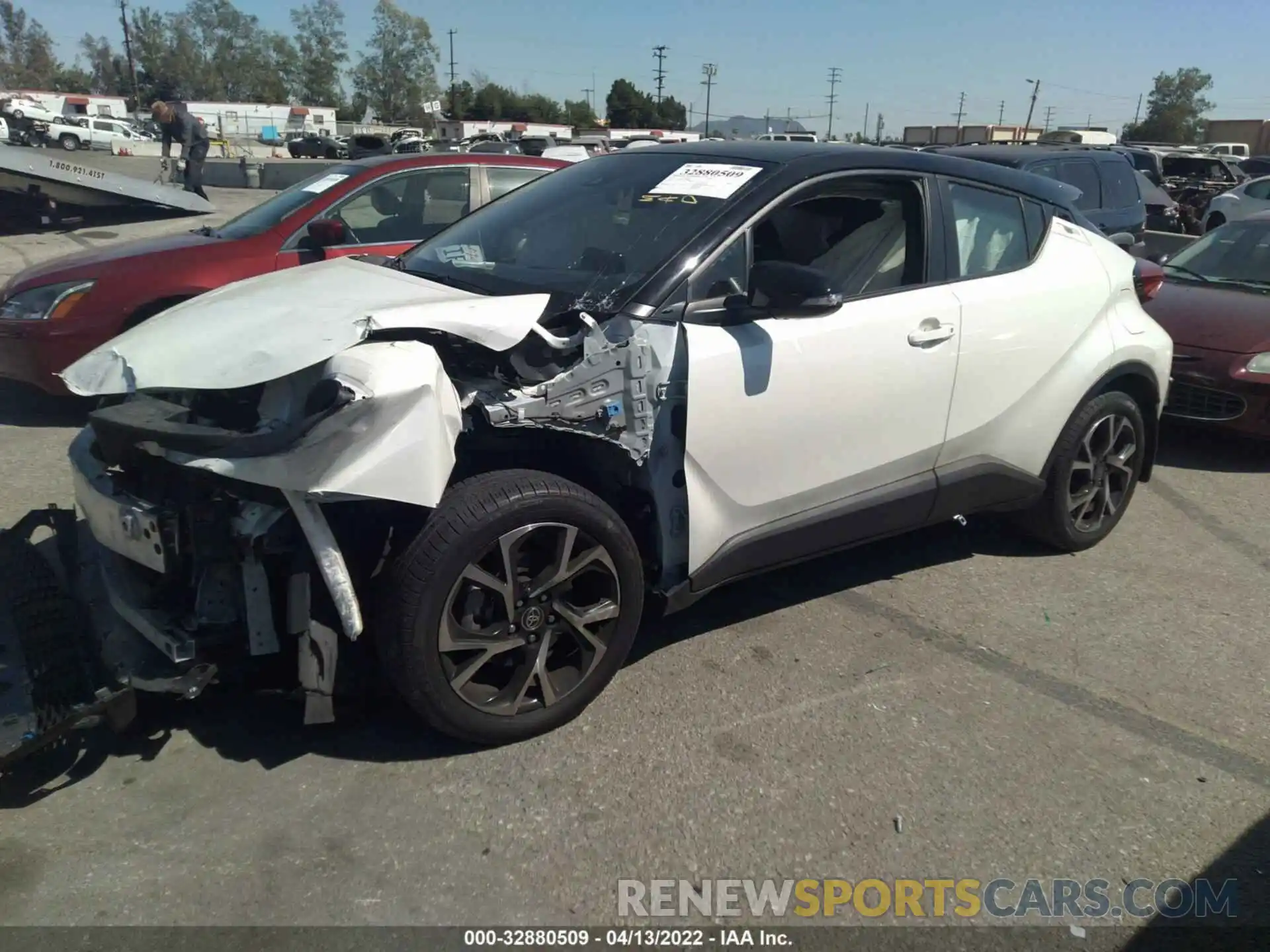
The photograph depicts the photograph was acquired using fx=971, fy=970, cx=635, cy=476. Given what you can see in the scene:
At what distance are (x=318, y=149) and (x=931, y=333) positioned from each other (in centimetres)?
5003

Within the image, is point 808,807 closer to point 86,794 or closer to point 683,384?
point 683,384

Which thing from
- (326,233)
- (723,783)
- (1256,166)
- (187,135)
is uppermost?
(1256,166)

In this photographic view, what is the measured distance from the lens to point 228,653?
2791 millimetres

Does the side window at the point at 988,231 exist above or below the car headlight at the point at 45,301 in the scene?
above

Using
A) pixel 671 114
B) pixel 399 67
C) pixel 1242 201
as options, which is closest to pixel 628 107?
pixel 671 114

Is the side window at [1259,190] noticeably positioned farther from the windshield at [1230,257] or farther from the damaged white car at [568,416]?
the damaged white car at [568,416]

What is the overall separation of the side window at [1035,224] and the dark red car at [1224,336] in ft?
8.28

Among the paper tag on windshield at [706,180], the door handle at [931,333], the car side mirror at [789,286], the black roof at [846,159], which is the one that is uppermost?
the black roof at [846,159]

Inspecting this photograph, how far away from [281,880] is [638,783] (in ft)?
3.29

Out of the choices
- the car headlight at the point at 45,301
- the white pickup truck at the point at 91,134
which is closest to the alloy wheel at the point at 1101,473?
the car headlight at the point at 45,301

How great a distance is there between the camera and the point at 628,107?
9600cm

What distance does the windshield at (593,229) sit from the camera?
3.33 m

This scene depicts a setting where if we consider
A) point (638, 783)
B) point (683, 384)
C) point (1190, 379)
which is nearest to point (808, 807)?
point (638, 783)

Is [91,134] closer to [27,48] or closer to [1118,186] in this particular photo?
[1118,186]
